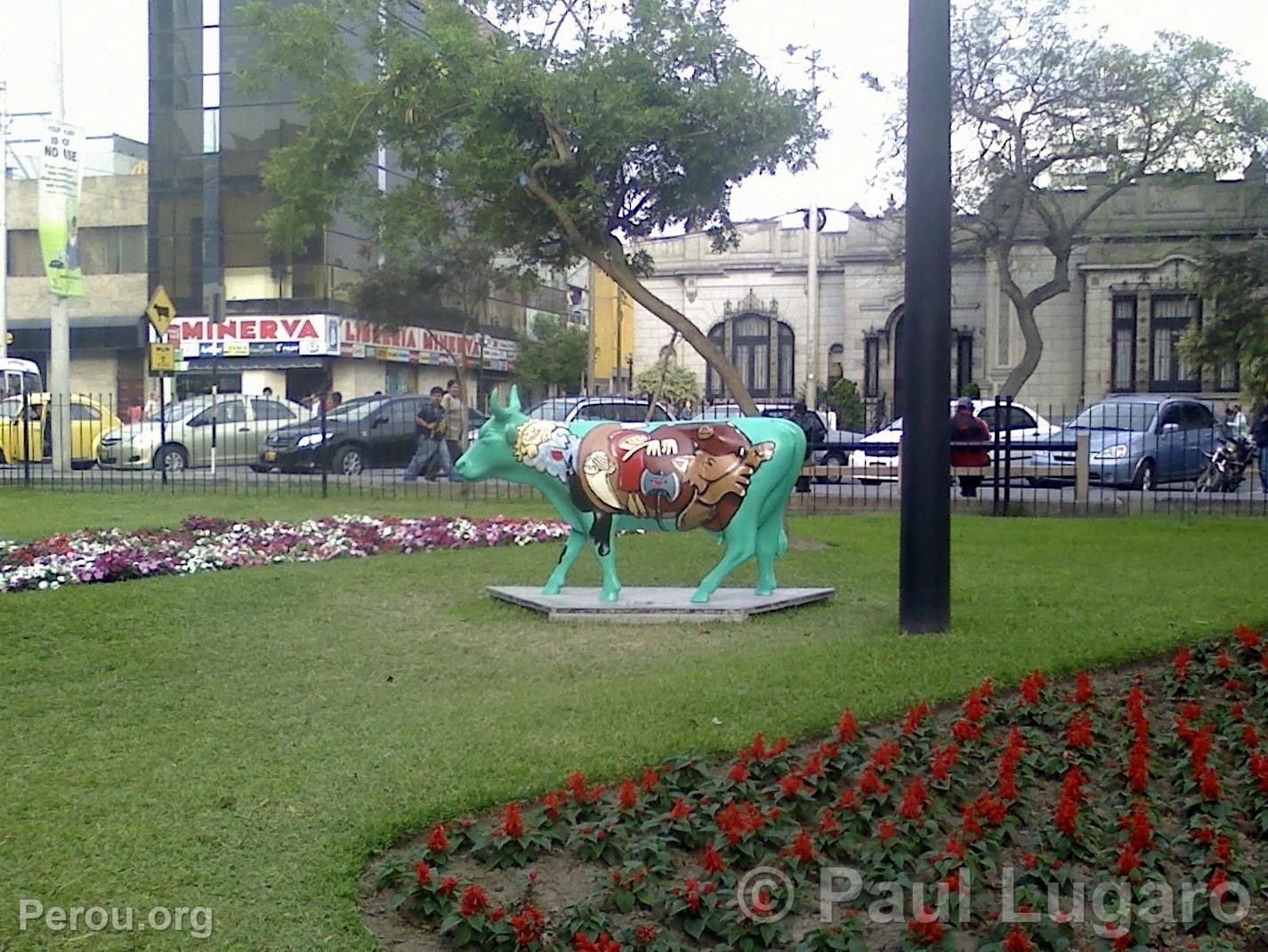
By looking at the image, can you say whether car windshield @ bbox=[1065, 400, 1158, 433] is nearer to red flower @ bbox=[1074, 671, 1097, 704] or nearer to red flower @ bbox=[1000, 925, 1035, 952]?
red flower @ bbox=[1074, 671, 1097, 704]

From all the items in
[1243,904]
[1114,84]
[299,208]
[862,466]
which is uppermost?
[1114,84]

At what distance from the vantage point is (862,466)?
16.9 m

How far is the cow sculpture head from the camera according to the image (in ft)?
28.8

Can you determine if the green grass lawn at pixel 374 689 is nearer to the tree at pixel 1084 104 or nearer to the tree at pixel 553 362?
the tree at pixel 1084 104

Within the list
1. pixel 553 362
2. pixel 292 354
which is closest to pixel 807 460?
pixel 292 354

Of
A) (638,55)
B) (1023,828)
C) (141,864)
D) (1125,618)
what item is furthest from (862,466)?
(141,864)

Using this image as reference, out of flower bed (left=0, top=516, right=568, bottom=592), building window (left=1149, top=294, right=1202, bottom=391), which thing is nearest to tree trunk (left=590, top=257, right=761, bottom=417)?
flower bed (left=0, top=516, right=568, bottom=592)

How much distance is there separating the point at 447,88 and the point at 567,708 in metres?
8.15

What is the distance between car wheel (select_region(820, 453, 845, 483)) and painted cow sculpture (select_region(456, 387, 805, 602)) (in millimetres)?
7418

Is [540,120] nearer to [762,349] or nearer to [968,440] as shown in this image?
[968,440]

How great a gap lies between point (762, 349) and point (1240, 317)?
24566 mm

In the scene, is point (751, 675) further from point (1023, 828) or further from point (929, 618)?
point (1023, 828)

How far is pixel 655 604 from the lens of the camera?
8.57 metres

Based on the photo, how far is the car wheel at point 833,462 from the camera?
16125 millimetres
